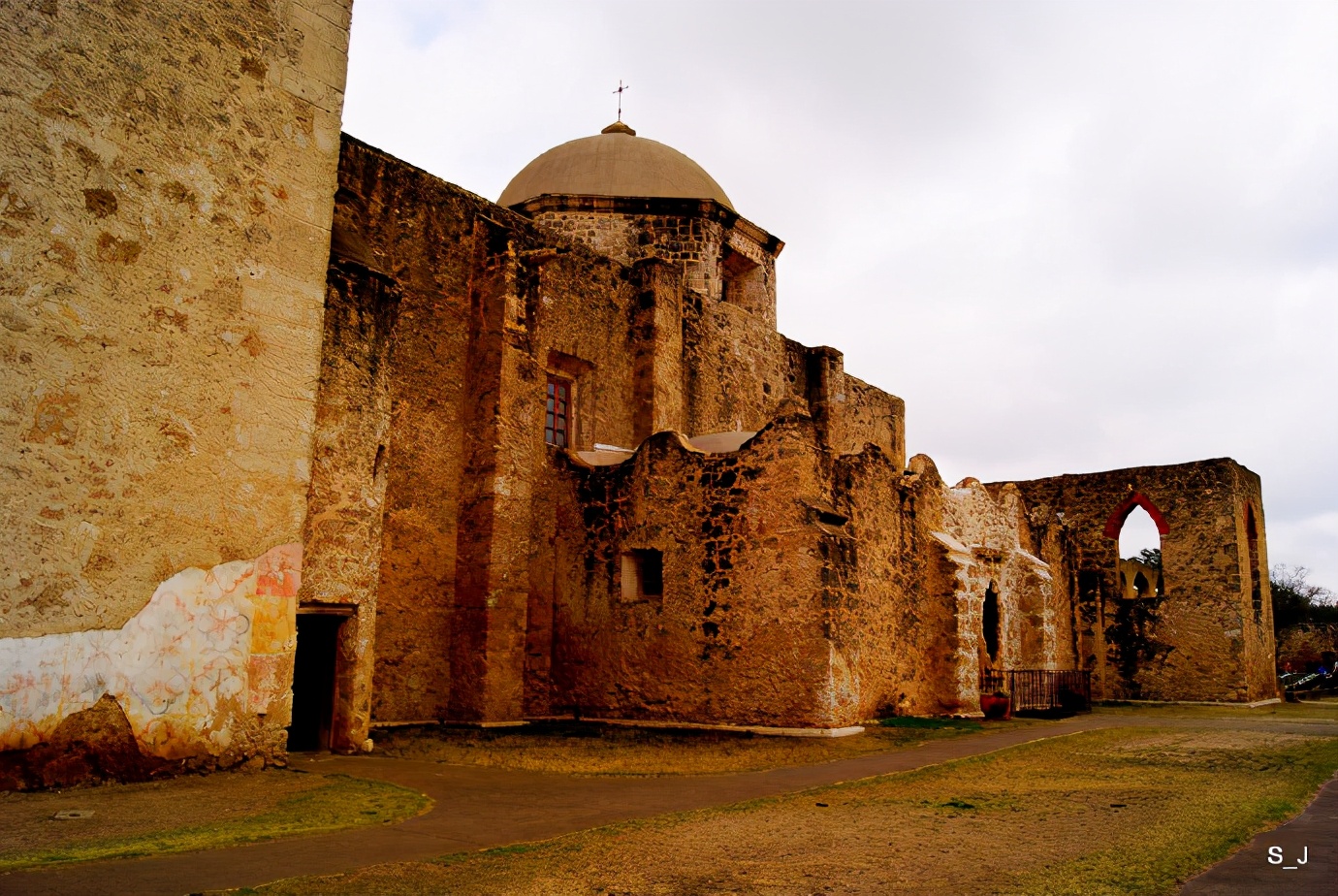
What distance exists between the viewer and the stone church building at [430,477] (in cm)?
642

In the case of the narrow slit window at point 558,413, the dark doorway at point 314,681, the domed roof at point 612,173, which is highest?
the domed roof at point 612,173

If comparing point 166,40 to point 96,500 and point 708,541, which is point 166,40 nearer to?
point 96,500

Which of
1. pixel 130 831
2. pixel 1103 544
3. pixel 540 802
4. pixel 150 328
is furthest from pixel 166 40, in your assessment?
pixel 1103 544

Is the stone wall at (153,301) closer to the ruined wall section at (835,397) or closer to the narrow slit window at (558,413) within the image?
the narrow slit window at (558,413)

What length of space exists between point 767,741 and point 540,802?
425 cm

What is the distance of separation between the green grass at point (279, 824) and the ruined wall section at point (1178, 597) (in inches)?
589

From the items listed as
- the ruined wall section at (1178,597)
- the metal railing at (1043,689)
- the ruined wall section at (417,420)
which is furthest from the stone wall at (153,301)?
the ruined wall section at (1178,597)

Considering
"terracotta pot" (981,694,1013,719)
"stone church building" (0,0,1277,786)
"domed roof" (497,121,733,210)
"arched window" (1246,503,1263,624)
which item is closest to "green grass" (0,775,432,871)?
"stone church building" (0,0,1277,786)

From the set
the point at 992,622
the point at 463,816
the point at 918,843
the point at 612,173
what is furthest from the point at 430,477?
the point at 992,622

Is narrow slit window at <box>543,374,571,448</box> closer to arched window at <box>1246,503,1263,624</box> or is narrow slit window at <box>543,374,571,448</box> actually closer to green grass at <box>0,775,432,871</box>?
green grass at <box>0,775,432,871</box>

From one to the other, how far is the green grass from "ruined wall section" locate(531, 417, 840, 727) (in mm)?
4954

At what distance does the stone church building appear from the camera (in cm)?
642

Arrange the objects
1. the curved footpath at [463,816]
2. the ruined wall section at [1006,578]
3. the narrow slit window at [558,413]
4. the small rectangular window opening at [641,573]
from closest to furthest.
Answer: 1. the curved footpath at [463,816]
2. the small rectangular window opening at [641,573]
3. the narrow slit window at [558,413]
4. the ruined wall section at [1006,578]

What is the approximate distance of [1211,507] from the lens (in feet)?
64.9
